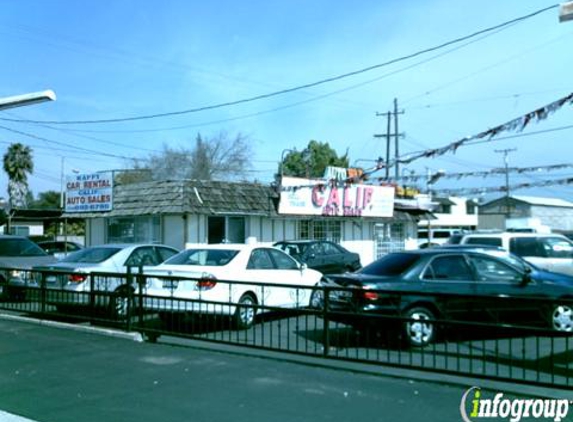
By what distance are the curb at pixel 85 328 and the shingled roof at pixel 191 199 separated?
1045 cm

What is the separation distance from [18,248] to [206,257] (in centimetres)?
772

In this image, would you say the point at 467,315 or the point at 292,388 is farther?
the point at 467,315

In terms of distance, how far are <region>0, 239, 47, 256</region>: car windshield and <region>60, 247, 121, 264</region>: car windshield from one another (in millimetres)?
3556

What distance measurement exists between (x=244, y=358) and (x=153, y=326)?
207 cm

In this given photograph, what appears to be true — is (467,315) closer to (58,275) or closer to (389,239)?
(58,275)

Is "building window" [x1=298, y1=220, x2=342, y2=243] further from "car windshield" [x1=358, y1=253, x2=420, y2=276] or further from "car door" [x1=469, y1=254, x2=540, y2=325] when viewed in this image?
"car door" [x1=469, y1=254, x2=540, y2=325]

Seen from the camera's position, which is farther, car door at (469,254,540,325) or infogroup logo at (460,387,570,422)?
car door at (469,254,540,325)

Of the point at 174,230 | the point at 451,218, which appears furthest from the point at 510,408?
the point at 451,218

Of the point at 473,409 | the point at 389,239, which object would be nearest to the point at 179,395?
the point at 473,409

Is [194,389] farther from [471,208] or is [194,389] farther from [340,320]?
[471,208]

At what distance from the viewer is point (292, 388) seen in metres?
6.46

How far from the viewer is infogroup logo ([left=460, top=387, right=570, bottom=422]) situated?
5520 millimetres

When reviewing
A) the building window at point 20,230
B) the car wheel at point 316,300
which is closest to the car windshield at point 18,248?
the car wheel at point 316,300

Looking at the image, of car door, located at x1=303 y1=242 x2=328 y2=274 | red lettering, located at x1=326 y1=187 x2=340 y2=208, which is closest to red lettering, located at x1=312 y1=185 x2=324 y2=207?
red lettering, located at x1=326 y1=187 x2=340 y2=208
